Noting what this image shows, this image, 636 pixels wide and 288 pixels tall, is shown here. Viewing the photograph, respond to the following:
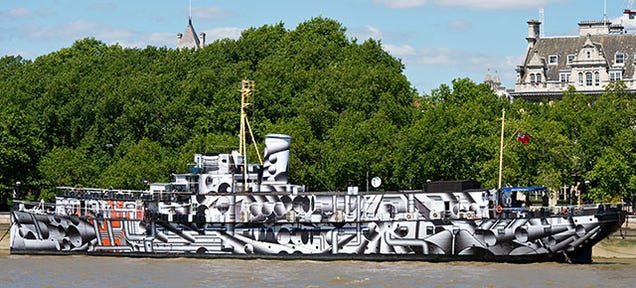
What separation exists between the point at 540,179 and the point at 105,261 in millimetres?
37478

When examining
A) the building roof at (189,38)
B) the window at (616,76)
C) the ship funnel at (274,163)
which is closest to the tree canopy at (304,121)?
the window at (616,76)

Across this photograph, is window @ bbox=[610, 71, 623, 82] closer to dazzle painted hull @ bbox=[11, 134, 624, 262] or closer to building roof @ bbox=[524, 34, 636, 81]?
building roof @ bbox=[524, 34, 636, 81]

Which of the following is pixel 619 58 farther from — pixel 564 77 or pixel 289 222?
pixel 289 222

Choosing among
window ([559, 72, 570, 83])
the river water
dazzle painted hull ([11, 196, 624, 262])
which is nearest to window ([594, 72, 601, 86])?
window ([559, 72, 570, 83])

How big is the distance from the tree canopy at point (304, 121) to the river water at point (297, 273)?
24.7 meters

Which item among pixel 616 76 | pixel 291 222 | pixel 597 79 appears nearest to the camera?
pixel 291 222

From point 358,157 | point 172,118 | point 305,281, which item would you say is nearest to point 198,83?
point 172,118

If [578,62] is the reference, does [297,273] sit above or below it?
below

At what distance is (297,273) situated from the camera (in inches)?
2968

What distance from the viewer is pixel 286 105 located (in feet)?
409

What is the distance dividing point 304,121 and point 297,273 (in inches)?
1643

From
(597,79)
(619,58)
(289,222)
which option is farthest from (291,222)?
(619,58)

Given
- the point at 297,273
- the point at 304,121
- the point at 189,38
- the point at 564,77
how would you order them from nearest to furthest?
the point at 297,273, the point at 304,121, the point at 564,77, the point at 189,38

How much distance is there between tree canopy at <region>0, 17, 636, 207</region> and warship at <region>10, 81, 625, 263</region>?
1878 centimetres
